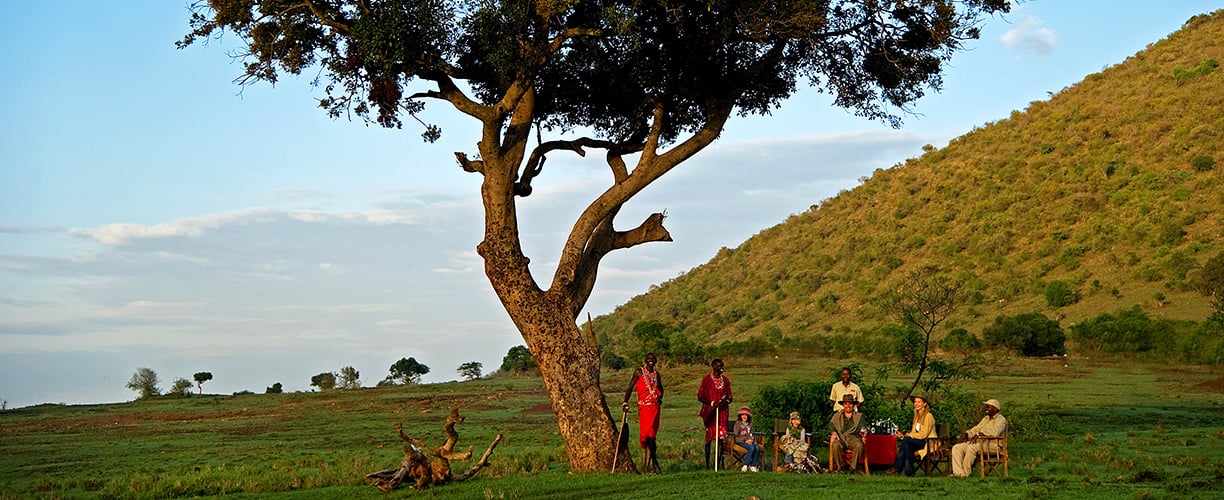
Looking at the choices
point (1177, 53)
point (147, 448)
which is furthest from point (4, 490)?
point (1177, 53)

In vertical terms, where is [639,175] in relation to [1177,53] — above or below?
below

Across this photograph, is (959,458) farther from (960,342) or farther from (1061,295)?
(1061,295)

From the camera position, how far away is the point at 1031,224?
66.3 metres

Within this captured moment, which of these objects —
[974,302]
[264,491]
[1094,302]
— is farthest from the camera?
[974,302]

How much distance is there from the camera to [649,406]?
62.8ft

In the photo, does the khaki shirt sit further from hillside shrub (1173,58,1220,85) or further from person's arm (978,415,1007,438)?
hillside shrub (1173,58,1220,85)

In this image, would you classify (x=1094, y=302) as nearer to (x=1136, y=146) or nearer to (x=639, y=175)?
(x=1136, y=146)

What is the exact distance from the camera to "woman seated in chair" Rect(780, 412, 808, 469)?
1902 centimetres

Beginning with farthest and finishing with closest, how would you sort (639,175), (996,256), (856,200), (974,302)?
(856,200) < (996,256) < (974,302) < (639,175)

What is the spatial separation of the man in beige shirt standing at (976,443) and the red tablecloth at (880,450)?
37.2 inches

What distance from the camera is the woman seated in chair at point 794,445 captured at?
62.4ft

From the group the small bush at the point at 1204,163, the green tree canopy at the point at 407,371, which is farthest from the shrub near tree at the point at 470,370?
the small bush at the point at 1204,163

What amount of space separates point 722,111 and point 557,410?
5.87 metres

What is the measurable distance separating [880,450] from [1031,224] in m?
51.3
